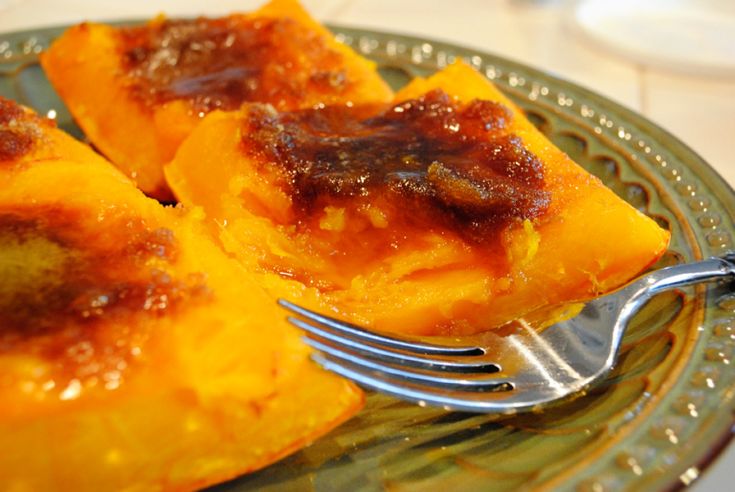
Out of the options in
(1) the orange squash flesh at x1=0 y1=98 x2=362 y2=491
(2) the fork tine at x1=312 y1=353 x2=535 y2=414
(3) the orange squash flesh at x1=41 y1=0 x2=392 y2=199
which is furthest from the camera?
(3) the orange squash flesh at x1=41 y1=0 x2=392 y2=199

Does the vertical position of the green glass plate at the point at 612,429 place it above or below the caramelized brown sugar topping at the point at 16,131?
below

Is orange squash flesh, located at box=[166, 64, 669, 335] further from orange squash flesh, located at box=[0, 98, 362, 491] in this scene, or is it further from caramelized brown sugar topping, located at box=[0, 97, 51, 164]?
caramelized brown sugar topping, located at box=[0, 97, 51, 164]

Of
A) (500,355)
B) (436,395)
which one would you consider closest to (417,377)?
(436,395)

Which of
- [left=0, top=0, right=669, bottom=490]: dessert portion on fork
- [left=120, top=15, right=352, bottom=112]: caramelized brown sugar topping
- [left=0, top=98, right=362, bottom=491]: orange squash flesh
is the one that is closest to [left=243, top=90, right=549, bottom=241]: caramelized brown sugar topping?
[left=0, top=0, right=669, bottom=490]: dessert portion on fork

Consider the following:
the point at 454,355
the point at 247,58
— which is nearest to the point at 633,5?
the point at 247,58

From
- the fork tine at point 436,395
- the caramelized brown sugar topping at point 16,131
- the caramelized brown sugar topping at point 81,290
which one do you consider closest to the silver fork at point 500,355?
the fork tine at point 436,395

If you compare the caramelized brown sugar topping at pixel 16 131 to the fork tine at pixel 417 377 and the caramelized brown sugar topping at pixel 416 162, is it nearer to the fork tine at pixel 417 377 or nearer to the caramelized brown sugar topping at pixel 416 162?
the caramelized brown sugar topping at pixel 416 162
